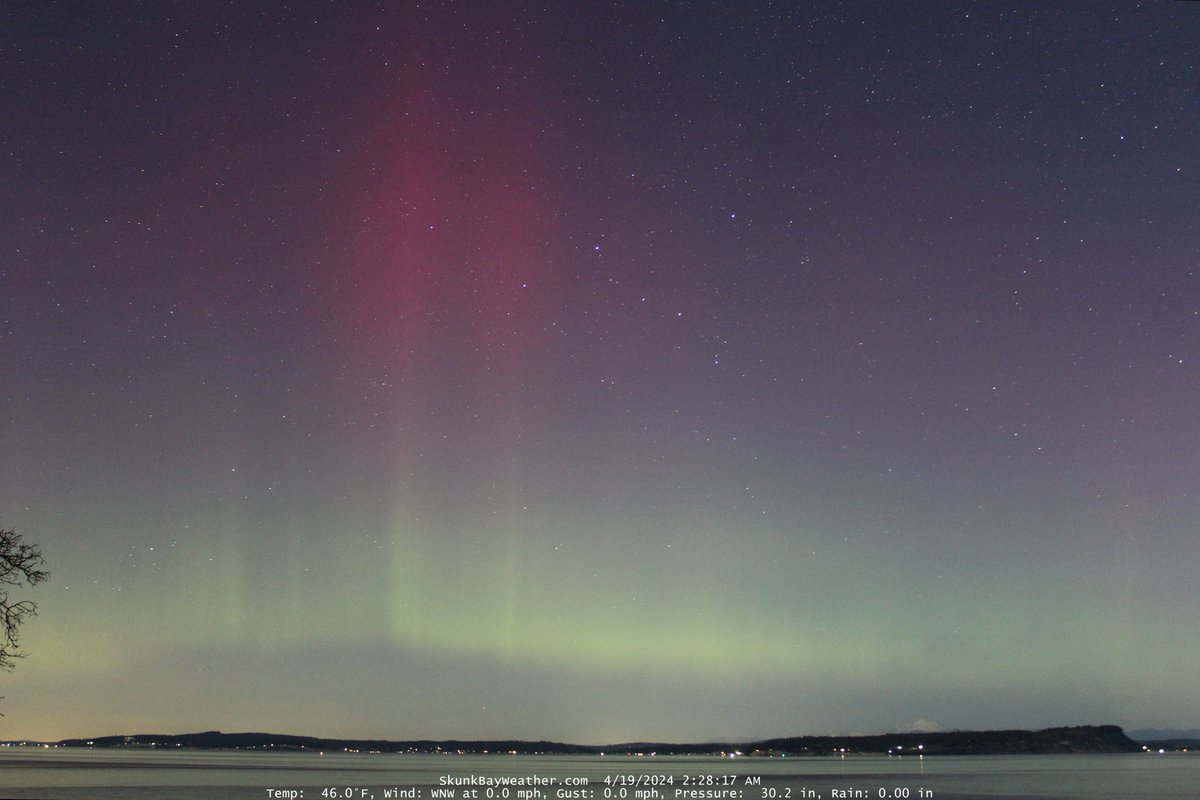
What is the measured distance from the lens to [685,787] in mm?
58500

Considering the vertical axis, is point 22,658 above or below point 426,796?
above

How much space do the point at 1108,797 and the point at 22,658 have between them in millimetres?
54196

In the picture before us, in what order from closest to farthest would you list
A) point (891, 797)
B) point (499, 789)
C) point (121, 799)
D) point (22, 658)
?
point (22, 658) < point (121, 799) < point (891, 797) < point (499, 789)

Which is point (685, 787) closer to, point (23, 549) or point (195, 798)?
point (195, 798)

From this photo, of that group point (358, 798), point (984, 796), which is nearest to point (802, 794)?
point (984, 796)

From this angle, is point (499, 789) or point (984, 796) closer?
point (984, 796)

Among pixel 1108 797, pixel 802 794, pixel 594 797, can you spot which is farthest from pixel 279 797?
pixel 1108 797

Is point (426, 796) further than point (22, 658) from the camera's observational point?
Yes

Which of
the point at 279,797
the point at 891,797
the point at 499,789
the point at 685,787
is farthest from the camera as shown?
the point at 685,787

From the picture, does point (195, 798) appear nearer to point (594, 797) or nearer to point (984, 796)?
point (594, 797)

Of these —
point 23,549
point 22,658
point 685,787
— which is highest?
point 23,549

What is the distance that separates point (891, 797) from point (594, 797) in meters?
13.4

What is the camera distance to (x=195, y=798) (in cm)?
3994

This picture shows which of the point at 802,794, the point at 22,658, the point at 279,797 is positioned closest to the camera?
the point at 22,658
